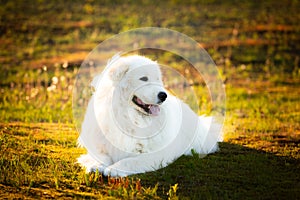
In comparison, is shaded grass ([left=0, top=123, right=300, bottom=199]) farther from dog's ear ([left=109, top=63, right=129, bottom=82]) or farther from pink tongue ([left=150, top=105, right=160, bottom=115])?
dog's ear ([left=109, top=63, right=129, bottom=82])

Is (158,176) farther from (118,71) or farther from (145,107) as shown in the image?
(118,71)

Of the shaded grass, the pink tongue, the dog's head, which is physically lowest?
the shaded grass

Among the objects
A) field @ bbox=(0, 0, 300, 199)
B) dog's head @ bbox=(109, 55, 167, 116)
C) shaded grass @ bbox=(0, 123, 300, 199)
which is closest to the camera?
shaded grass @ bbox=(0, 123, 300, 199)

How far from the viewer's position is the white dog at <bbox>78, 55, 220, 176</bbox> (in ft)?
22.4

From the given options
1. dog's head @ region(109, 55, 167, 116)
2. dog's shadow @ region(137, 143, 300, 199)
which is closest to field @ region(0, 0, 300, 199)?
dog's shadow @ region(137, 143, 300, 199)

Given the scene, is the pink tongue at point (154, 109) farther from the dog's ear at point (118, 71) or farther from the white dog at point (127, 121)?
the dog's ear at point (118, 71)

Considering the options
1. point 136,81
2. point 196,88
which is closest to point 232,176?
point 136,81

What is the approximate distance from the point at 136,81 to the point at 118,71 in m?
0.27

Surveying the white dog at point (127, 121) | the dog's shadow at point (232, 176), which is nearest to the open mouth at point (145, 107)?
the white dog at point (127, 121)

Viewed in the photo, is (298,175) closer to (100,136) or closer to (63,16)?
(100,136)

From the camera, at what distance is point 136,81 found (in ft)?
22.6

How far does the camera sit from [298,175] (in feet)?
22.9

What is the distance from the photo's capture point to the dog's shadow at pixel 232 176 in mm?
6254

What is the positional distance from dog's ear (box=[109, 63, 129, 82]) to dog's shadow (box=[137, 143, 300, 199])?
1298 mm
